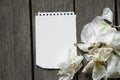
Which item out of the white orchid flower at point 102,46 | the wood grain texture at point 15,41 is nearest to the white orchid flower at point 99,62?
the white orchid flower at point 102,46

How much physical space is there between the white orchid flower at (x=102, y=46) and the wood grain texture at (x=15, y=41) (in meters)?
0.16

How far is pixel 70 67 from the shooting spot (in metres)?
0.90

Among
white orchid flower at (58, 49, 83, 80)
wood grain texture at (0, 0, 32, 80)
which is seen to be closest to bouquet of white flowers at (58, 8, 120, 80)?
white orchid flower at (58, 49, 83, 80)

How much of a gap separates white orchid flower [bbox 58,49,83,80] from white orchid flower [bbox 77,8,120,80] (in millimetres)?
23

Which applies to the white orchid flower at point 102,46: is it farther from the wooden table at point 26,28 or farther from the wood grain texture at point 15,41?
the wood grain texture at point 15,41

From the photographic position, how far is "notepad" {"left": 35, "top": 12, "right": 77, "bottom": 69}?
914mm

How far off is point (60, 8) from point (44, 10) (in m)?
0.05

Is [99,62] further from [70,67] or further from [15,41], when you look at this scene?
[15,41]

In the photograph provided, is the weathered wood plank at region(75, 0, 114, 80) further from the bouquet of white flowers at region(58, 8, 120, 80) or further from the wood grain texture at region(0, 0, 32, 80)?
the wood grain texture at region(0, 0, 32, 80)

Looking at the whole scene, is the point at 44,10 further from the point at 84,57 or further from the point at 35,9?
the point at 84,57

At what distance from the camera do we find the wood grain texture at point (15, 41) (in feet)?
3.01

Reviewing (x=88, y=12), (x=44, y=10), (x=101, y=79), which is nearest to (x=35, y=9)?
(x=44, y=10)

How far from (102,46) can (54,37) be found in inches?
5.6

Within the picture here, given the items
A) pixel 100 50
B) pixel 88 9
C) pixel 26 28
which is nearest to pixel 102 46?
pixel 100 50
